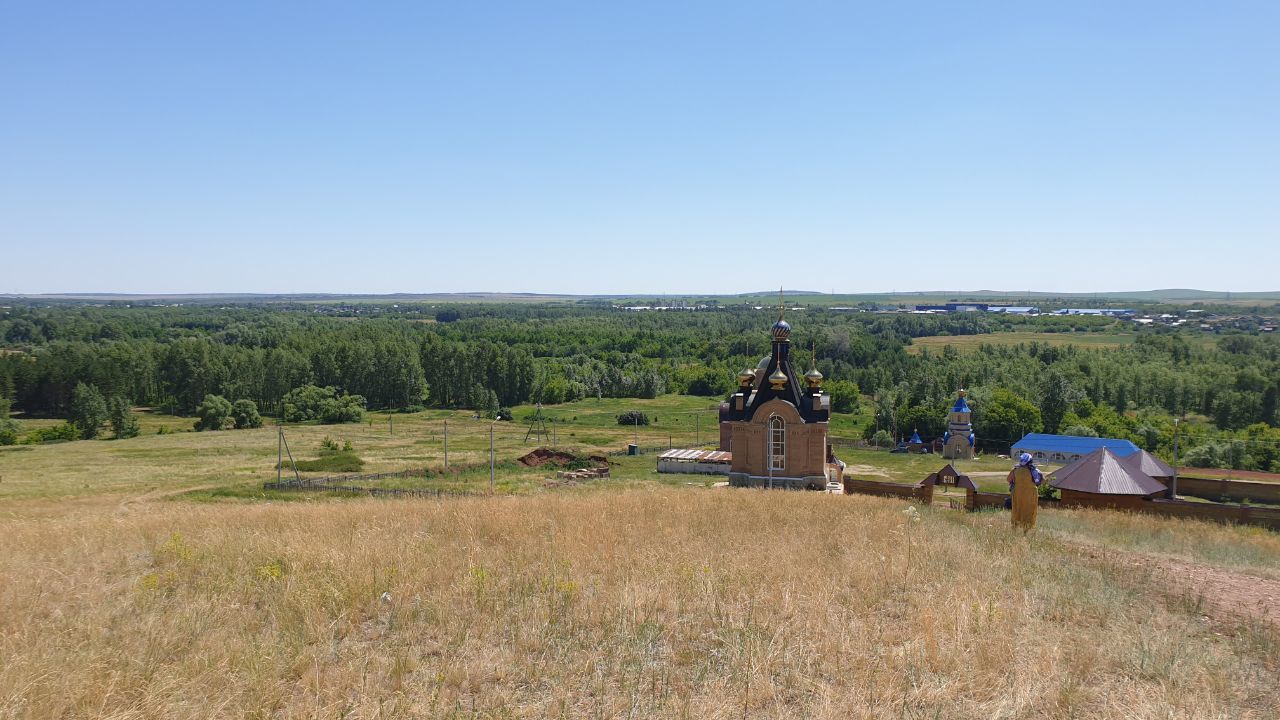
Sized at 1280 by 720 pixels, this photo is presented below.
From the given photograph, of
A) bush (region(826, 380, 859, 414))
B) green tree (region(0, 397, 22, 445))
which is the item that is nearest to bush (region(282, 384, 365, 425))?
green tree (region(0, 397, 22, 445))

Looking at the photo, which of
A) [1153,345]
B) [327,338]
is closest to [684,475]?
[327,338]

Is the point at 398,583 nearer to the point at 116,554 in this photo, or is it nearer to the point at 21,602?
the point at 21,602

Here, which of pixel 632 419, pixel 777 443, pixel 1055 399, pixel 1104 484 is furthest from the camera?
pixel 632 419

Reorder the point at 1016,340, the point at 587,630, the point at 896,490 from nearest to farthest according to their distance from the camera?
the point at 587,630, the point at 896,490, the point at 1016,340

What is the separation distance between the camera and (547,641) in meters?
6.25

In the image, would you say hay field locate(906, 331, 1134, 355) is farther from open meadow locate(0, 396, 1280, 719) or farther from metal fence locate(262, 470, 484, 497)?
open meadow locate(0, 396, 1280, 719)

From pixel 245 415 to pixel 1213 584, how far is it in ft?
245

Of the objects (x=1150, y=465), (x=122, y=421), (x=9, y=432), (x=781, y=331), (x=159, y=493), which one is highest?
(x=781, y=331)

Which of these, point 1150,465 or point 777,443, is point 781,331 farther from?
point 1150,465

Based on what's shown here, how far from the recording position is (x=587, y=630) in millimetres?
6543

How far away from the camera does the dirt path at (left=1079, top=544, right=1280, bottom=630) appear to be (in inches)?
329

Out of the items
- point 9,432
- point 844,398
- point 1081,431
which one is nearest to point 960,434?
point 1081,431

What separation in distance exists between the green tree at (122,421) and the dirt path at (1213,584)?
70.2 meters

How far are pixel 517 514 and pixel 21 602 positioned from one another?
19.7 feet
